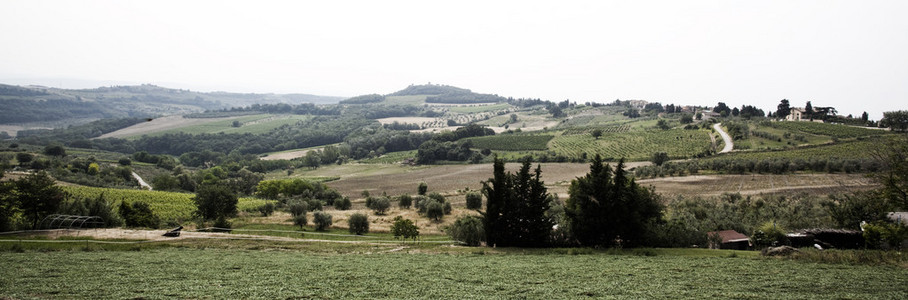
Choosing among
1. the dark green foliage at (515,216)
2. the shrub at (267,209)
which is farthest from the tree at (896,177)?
the shrub at (267,209)

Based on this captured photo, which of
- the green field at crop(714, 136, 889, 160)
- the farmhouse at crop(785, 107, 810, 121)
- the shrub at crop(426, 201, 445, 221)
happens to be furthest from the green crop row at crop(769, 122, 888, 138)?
the shrub at crop(426, 201, 445, 221)

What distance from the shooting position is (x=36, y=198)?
33.8m

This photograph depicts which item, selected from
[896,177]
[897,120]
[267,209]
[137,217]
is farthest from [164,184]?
[897,120]

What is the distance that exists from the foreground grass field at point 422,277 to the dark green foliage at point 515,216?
22.3ft

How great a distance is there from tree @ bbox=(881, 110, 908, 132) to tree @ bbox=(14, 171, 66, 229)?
14184cm

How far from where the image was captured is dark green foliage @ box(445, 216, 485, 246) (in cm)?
3556

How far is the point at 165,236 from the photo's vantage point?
34.0 m

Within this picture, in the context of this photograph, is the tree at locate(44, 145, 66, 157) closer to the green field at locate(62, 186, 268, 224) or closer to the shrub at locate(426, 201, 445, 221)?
the green field at locate(62, 186, 268, 224)

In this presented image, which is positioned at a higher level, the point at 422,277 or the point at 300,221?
the point at 422,277

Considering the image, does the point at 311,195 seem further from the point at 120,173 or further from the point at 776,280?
the point at 776,280

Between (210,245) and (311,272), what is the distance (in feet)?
44.3

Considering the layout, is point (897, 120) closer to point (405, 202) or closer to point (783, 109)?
point (783, 109)

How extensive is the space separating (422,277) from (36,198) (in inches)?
1278

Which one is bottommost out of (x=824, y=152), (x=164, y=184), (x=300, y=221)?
(x=164, y=184)
